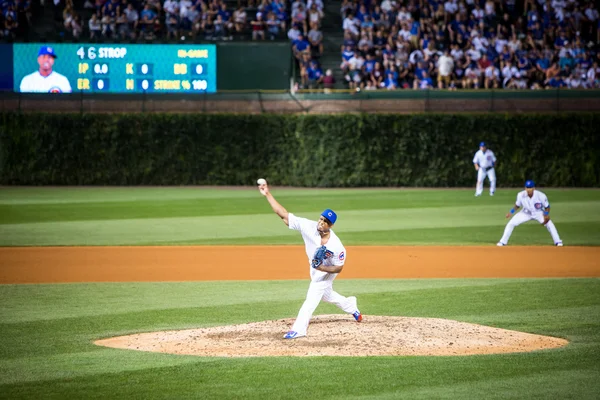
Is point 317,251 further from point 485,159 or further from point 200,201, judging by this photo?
point 485,159

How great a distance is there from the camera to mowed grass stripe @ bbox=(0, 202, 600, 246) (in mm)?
20703

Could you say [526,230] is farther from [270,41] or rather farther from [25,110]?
[25,110]

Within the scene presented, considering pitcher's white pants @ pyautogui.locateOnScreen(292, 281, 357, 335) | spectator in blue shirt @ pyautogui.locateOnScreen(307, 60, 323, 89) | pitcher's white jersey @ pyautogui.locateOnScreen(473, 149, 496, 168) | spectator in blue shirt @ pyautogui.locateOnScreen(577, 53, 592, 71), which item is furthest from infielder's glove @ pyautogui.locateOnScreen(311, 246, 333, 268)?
spectator in blue shirt @ pyautogui.locateOnScreen(577, 53, 592, 71)

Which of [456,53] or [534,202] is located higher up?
[456,53]

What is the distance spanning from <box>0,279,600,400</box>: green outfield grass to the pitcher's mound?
28 centimetres

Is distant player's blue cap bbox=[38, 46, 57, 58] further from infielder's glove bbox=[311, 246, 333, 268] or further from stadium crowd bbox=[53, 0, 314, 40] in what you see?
infielder's glove bbox=[311, 246, 333, 268]

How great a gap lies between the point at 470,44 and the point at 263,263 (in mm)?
21500

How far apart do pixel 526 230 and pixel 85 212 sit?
11475mm

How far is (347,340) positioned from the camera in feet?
33.8

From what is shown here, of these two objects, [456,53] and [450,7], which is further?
[450,7]

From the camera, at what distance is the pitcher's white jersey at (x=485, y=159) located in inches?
1222

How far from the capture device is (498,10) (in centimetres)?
3797

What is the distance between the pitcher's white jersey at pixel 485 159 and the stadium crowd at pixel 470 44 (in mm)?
4712

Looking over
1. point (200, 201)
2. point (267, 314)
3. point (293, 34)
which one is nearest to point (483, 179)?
point (200, 201)
